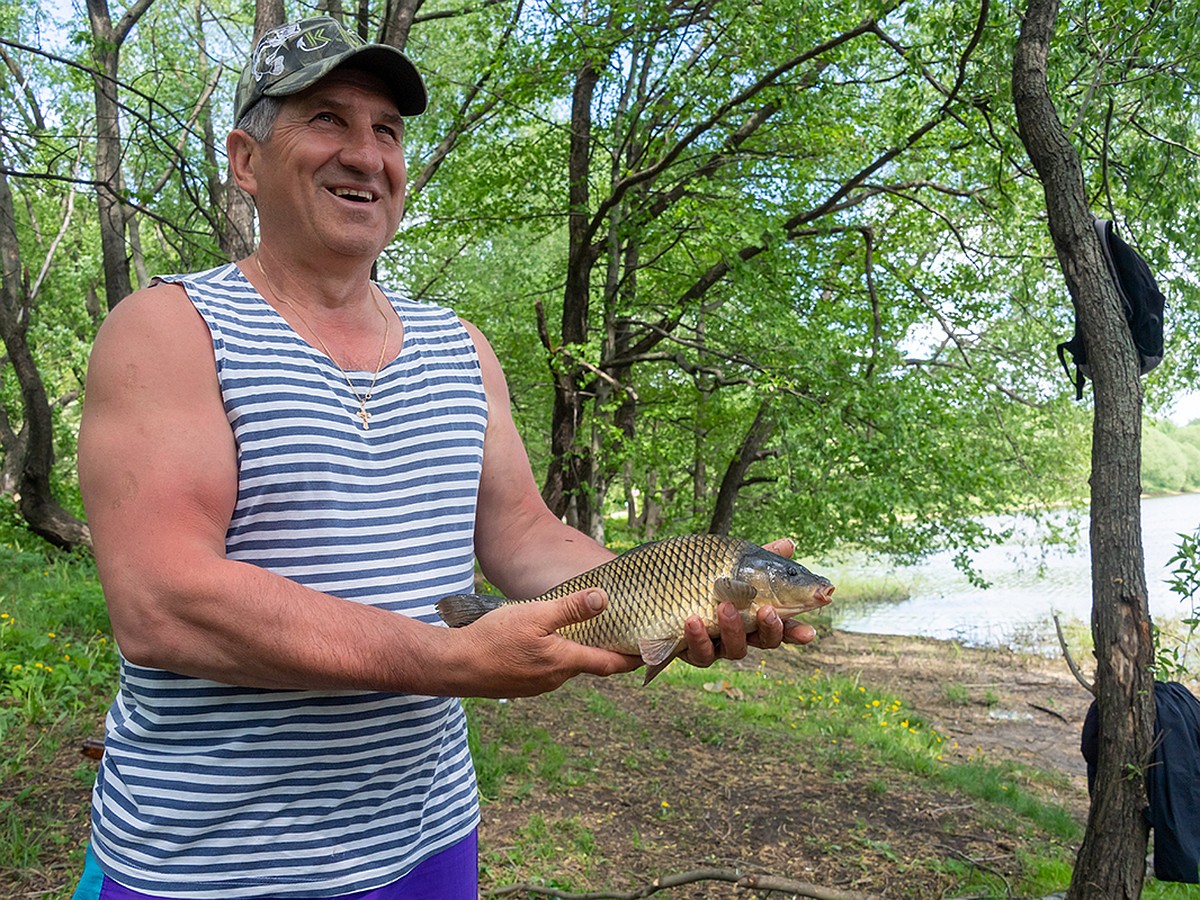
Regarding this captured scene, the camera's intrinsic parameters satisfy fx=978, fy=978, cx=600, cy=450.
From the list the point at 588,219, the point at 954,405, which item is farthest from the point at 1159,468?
the point at 588,219

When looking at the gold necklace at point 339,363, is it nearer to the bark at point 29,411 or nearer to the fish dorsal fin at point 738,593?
the fish dorsal fin at point 738,593

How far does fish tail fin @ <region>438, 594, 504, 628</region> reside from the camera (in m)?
1.83

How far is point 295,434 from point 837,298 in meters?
10.9

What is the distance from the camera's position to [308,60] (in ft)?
6.21

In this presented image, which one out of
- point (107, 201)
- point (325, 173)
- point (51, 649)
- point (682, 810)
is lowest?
point (682, 810)

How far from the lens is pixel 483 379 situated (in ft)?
7.18

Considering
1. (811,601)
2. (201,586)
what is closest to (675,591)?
(811,601)

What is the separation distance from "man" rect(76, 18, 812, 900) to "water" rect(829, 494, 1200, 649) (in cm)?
1716

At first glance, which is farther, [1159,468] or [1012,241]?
[1159,468]

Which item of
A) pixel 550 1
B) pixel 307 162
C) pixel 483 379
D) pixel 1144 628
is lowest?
pixel 1144 628

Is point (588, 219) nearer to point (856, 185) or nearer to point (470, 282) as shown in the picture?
point (856, 185)

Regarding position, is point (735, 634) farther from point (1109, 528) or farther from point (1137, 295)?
point (1137, 295)

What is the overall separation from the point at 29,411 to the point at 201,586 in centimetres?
980

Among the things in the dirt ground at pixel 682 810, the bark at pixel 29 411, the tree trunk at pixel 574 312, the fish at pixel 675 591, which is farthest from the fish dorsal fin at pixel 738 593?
the bark at pixel 29 411
